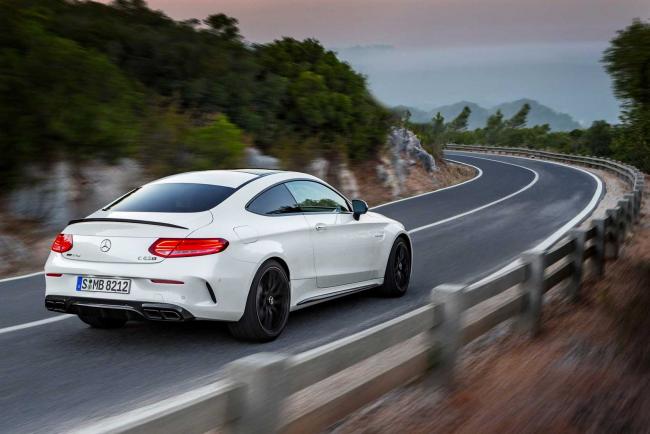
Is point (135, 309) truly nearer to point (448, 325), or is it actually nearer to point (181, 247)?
point (181, 247)

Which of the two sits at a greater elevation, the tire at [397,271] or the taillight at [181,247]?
the taillight at [181,247]

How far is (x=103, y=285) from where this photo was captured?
685 centimetres

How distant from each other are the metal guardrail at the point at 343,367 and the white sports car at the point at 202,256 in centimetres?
192

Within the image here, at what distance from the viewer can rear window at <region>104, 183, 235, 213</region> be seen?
729 centimetres

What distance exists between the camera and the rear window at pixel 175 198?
7.29m

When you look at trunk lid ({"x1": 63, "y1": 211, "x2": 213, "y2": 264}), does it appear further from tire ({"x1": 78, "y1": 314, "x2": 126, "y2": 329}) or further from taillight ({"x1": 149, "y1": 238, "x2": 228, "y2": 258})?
tire ({"x1": 78, "y1": 314, "x2": 126, "y2": 329})

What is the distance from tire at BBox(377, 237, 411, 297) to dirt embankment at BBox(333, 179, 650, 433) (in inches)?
76.6

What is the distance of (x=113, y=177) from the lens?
51.6 feet

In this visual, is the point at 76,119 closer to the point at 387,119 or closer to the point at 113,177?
the point at 113,177

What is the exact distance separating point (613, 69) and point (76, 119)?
57.7ft

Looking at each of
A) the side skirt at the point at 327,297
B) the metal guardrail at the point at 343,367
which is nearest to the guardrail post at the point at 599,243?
the metal guardrail at the point at 343,367

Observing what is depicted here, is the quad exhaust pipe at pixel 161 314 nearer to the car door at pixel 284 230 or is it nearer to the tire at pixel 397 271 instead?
the car door at pixel 284 230

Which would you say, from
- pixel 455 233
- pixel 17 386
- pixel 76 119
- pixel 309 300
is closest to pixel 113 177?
pixel 76 119

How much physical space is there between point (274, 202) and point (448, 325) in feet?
9.27
